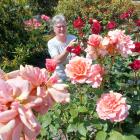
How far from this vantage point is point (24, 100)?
1.14 meters

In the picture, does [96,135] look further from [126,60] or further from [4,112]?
[4,112]

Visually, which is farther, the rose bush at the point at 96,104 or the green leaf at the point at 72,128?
the green leaf at the point at 72,128

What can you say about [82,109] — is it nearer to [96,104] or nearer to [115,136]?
[96,104]

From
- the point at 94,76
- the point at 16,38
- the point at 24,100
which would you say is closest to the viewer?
the point at 24,100

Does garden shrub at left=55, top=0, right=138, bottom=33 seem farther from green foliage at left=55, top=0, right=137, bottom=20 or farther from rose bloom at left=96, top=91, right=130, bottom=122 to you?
rose bloom at left=96, top=91, right=130, bottom=122

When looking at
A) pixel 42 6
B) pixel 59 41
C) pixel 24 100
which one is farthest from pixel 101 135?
pixel 42 6

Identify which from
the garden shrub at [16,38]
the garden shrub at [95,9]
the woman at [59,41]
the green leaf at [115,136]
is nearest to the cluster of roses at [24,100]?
the green leaf at [115,136]

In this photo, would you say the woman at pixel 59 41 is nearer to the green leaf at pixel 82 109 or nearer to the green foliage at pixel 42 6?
the green leaf at pixel 82 109

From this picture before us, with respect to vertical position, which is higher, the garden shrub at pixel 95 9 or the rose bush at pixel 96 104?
the rose bush at pixel 96 104

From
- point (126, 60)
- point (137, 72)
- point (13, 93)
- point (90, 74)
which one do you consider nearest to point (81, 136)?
point (90, 74)

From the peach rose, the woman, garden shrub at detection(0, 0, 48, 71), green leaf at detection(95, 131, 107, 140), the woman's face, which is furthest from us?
garden shrub at detection(0, 0, 48, 71)

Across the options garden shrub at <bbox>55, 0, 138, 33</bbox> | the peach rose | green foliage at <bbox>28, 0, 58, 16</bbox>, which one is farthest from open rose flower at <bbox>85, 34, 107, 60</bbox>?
green foliage at <bbox>28, 0, 58, 16</bbox>

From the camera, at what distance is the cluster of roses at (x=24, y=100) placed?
110 cm

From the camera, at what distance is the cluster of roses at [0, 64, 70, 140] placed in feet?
3.61
